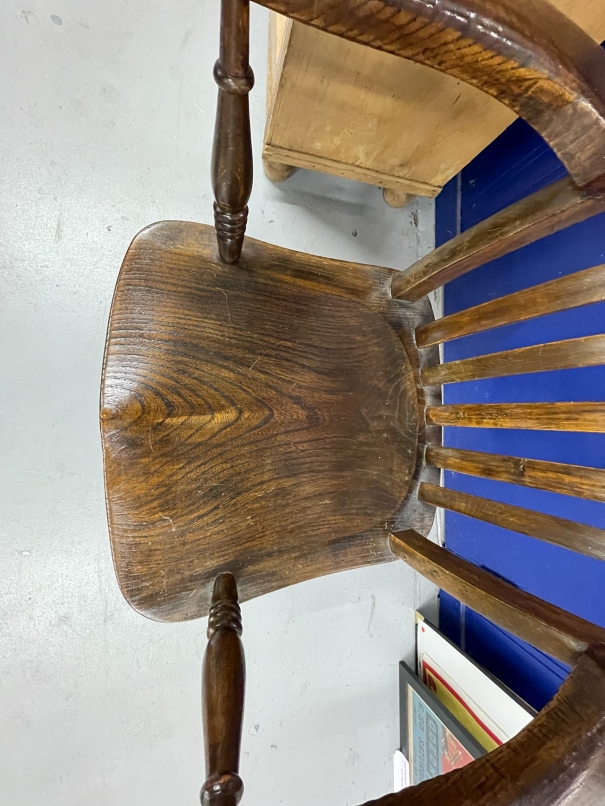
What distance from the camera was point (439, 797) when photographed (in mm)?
314

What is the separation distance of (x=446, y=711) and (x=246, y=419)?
0.73 meters

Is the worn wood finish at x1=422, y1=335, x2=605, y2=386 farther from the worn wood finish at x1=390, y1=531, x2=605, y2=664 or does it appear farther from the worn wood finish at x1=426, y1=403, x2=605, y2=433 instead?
the worn wood finish at x1=390, y1=531, x2=605, y2=664

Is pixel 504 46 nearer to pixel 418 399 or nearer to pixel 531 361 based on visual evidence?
pixel 531 361

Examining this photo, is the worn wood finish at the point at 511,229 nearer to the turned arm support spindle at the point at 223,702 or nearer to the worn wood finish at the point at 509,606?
the worn wood finish at the point at 509,606

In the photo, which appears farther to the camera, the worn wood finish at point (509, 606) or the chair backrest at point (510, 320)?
the worn wood finish at point (509, 606)

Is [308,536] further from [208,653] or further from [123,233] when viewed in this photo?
[123,233]

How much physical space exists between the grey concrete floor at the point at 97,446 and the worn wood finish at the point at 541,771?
774 millimetres

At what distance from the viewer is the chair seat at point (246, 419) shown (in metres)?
0.58

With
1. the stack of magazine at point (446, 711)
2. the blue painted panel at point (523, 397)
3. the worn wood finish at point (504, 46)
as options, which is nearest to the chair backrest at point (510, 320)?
the worn wood finish at point (504, 46)

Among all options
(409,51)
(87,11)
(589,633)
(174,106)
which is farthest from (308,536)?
(87,11)

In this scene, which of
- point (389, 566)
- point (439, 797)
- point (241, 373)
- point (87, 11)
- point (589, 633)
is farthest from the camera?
point (389, 566)

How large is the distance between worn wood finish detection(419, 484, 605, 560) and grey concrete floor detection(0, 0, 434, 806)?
0.54m

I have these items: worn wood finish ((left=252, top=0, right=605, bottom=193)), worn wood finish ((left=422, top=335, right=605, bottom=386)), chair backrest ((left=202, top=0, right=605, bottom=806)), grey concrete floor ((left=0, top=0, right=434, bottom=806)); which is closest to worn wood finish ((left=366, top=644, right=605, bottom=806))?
chair backrest ((left=202, top=0, right=605, bottom=806))

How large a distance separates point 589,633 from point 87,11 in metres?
1.29
